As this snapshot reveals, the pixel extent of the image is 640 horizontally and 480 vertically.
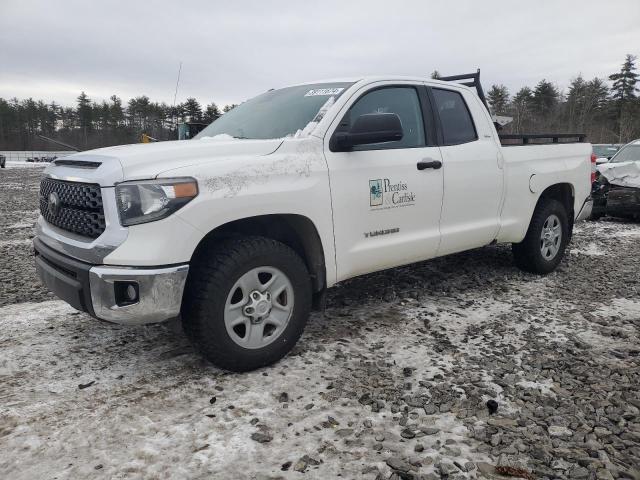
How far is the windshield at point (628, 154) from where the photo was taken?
9.41 metres

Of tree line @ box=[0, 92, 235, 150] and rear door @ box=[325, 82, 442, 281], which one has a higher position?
tree line @ box=[0, 92, 235, 150]

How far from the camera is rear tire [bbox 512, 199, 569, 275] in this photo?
4.86m

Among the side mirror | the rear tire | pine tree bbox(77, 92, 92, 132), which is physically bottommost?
the rear tire

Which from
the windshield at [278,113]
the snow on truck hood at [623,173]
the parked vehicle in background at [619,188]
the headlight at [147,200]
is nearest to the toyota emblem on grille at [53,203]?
the headlight at [147,200]

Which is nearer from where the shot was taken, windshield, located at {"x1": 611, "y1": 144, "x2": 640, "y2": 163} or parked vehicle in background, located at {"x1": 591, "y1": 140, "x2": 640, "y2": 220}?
parked vehicle in background, located at {"x1": 591, "y1": 140, "x2": 640, "y2": 220}

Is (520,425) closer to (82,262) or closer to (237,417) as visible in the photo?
(237,417)

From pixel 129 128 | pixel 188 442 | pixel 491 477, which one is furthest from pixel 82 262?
pixel 129 128

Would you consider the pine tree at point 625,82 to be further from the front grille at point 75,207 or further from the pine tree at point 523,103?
the front grille at point 75,207

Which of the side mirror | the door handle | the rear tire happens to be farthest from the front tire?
the rear tire

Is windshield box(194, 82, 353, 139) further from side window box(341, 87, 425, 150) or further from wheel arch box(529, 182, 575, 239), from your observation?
wheel arch box(529, 182, 575, 239)

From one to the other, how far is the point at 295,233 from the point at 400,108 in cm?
143

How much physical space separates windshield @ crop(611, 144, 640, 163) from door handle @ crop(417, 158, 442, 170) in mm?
7621

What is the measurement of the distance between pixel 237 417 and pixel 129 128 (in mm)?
79992

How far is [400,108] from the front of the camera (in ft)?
12.5
